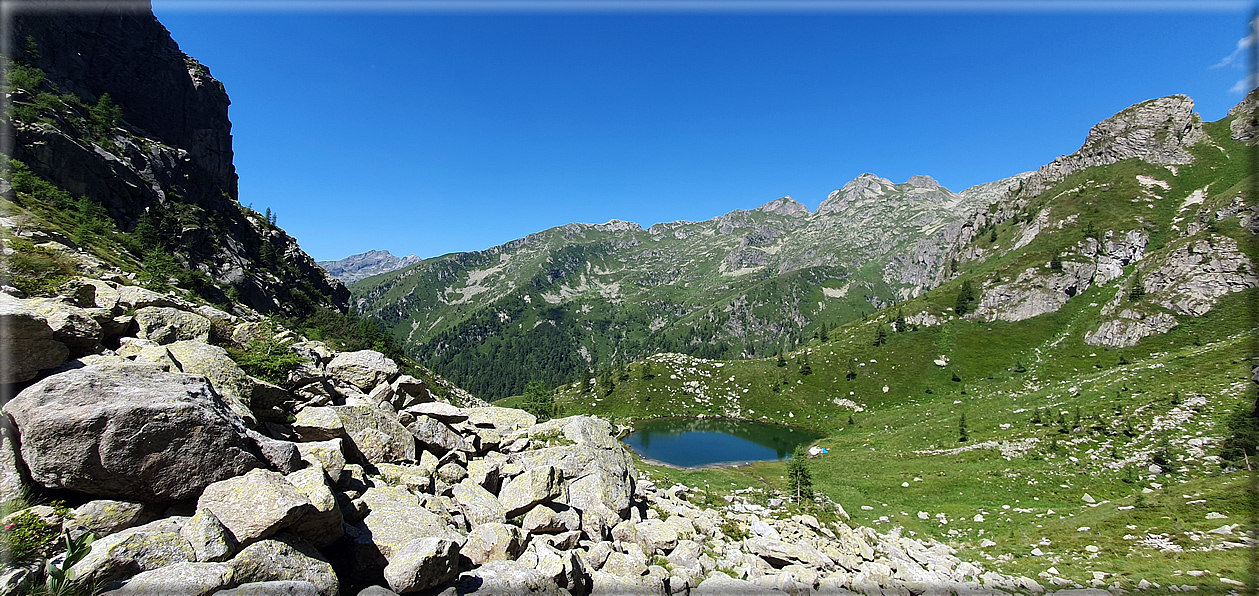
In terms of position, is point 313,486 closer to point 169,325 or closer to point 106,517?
point 106,517

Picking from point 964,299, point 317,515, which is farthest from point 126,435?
point 964,299

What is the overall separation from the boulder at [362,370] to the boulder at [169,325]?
5.70 metres

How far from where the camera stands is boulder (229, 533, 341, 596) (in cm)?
722

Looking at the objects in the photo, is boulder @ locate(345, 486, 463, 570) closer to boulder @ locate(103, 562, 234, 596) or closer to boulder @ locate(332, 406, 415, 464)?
boulder @ locate(332, 406, 415, 464)

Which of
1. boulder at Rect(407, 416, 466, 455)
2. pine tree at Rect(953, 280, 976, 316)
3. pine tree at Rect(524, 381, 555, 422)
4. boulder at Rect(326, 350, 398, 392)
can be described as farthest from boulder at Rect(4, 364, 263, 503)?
pine tree at Rect(953, 280, 976, 316)

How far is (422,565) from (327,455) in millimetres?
5538

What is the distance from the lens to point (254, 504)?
8352 mm

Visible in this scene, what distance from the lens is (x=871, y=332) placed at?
493ft

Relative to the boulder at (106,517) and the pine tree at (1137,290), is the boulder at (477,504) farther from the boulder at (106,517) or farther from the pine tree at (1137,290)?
the pine tree at (1137,290)

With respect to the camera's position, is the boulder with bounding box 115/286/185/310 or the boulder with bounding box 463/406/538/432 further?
the boulder with bounding box 463/406/538/432

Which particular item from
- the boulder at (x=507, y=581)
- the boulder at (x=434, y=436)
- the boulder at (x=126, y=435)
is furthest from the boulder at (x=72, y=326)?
the boulder at (x=507, y=581)

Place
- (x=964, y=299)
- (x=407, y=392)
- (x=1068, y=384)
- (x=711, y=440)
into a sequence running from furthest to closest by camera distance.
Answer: (x=964, y=299) → (x=711, y=440) → (x=1068, y=384) → (x=407, y=392)

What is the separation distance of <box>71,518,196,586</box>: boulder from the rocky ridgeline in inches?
1.0

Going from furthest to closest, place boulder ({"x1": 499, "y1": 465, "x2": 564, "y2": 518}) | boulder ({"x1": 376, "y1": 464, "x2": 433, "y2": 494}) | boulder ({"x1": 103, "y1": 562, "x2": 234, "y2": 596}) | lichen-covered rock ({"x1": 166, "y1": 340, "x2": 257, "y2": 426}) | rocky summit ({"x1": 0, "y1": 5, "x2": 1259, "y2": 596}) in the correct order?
boulder ({"x1": 499, "y1": 465, "x2": 564, "y2": 518}) < boulder ({"x1": 376, "y1": 464, "x2": 433, "y2": 494}) < lichen-covered rock ({"x1": 166, "y1": 340, "x2": 257, "y2": 426}) < rocky summit ({"x1": 0, "y1": 5, "x2": 1259, "y2": 596}) < boulder ({"x1": 103, "y1": 562, "x2": 234, "y2": 596})
